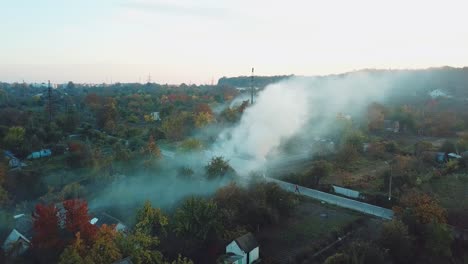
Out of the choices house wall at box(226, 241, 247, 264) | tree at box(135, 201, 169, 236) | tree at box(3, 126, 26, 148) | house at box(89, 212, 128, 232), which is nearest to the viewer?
house wall at box(226, 241, 247, 264)

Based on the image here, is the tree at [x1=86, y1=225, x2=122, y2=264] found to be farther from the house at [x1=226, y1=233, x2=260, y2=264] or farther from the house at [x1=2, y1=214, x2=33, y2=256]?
the house at [x1=226, y1=233, x2=260, y2=264]

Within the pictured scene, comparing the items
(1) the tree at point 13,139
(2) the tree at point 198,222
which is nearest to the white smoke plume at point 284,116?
(2) the tree at point 198,222

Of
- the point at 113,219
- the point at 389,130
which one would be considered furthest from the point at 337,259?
the point at 389,130

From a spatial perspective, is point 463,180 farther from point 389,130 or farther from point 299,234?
point 389,130

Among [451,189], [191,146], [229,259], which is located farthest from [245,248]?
[191,146]

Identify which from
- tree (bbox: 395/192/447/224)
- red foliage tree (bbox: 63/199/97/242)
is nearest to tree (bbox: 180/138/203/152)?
red foliage tree (bbox: 63/199/97/242)

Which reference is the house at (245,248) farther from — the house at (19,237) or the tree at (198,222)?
the house at (19,237)

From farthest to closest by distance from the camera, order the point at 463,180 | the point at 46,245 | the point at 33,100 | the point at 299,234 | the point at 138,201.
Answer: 1. the point at 33,100
2. the point at 463,180
3. the point at 138,201
4. the point at 299,234
5. the point at 46,245
